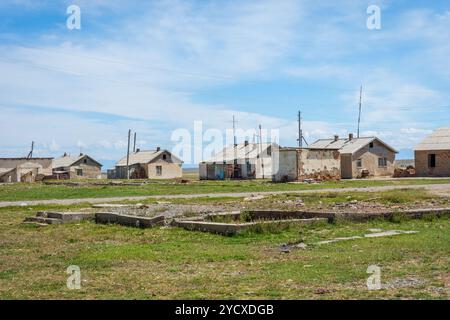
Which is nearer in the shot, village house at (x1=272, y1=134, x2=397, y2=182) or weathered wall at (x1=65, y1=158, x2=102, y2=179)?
village house at (x1=272, y1=134, x2=397, y2=182)

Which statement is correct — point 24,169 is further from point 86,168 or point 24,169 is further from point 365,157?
point 365,157

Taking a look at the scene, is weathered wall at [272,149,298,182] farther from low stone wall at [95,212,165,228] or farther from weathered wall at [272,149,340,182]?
low stone wall at [95,212,165,228]

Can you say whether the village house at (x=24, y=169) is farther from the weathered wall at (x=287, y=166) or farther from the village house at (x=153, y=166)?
the weathered wall at (x=287, y=166)

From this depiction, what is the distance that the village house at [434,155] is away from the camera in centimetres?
5384

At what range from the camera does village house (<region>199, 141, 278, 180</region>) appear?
6700cm

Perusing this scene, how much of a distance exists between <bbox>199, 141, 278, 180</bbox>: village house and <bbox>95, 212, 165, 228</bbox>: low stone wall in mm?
47350

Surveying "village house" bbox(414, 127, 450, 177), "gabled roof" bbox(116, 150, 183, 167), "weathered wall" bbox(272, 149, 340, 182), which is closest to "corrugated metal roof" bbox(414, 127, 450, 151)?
"village house" bbox(414, 127, 450, 177)

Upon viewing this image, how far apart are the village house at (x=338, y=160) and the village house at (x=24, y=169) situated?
3923 centimetres

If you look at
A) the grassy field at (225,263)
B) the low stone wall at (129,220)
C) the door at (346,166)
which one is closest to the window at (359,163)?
the door at (346,166)

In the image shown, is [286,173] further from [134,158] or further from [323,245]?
[323,245]

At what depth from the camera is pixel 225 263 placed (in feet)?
36.0
